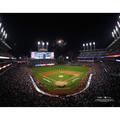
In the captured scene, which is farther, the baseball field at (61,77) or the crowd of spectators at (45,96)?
the baseball field at (61,77)

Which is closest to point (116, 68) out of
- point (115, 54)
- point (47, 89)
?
point (115, 54)

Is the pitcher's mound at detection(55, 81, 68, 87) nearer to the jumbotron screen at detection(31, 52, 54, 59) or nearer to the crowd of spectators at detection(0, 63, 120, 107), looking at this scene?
the crowd of spectators at detection(0, 63, 120, 107)

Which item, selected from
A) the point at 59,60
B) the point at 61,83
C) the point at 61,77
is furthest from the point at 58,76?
the point at 59,60

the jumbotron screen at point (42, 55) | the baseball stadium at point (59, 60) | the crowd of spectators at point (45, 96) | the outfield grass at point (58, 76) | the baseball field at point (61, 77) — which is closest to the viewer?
the crowd of spectators at point (45, 96)

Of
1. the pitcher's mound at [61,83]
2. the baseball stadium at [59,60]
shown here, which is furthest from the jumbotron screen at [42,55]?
the pitcher's mound at [61,83]

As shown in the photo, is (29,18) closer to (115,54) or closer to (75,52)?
(75,52)

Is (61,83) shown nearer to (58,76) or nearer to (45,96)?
(58,76)

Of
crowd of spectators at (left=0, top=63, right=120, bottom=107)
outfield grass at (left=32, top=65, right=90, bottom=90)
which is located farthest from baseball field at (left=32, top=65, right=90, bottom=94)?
crowd of spectators at (left=0, top=63, right=120, bottom=107)

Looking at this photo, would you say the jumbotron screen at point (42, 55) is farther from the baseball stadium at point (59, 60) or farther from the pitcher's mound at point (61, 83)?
the pitcher's mound at point (61, 83)
